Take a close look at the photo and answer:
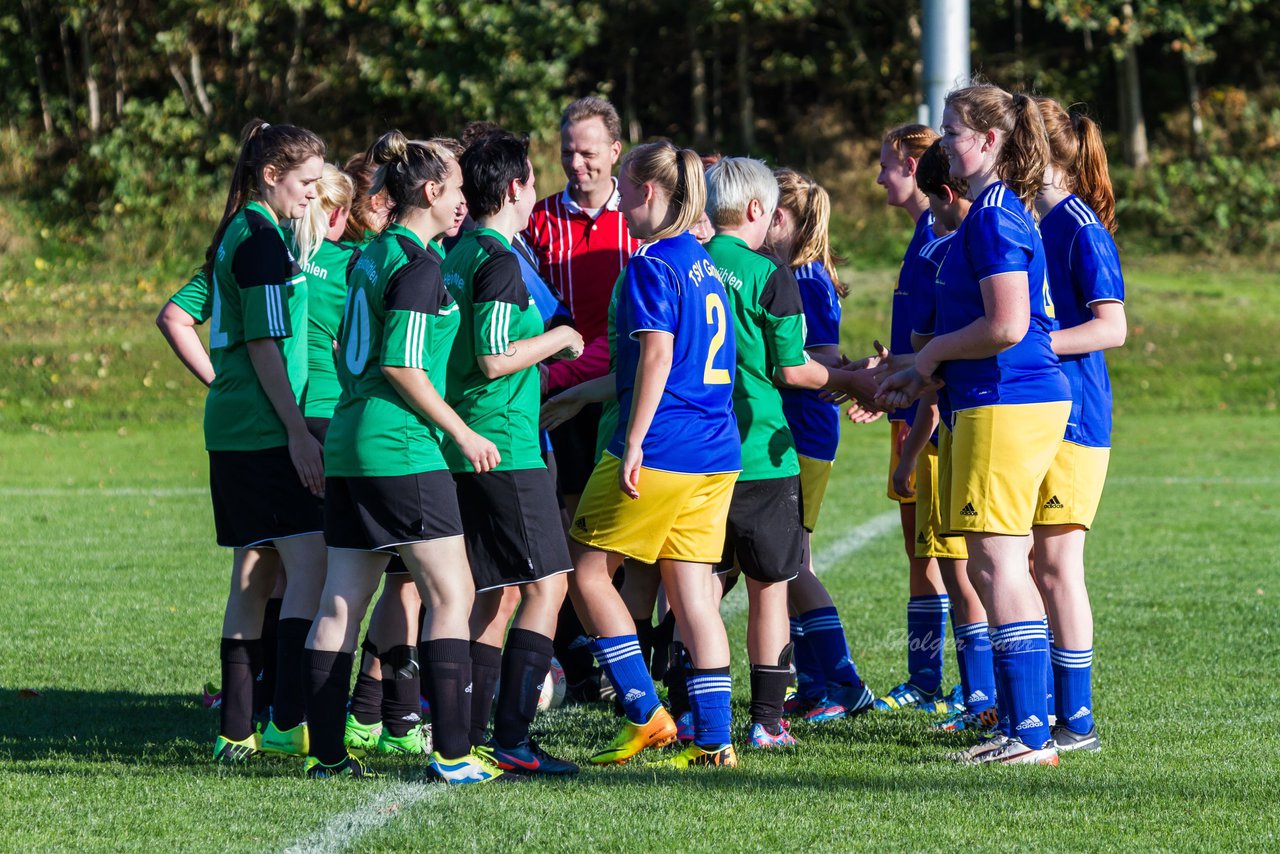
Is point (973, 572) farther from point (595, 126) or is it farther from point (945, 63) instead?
point (945, 63)

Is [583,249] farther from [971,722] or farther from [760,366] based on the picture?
[971,722]

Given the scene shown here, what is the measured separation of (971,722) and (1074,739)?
1.67 feet

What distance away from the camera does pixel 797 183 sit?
17.7ft

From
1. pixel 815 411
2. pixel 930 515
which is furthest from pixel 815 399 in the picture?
pixel 930 515

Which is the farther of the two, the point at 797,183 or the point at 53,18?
the point at 53,18

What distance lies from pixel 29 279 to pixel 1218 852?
21.8 metres

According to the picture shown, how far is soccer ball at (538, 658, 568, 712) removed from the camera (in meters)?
5.65

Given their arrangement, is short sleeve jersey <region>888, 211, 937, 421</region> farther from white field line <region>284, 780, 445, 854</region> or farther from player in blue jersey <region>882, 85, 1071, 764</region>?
white field line <region>284, 780, 445, 854</region>

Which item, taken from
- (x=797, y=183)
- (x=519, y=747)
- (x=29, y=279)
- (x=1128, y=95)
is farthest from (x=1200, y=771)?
(x=1128, y=95)

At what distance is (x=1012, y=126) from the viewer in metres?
4.46

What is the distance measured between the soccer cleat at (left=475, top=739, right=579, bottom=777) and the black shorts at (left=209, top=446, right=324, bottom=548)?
0.88 m

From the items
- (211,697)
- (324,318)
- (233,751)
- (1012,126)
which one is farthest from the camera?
(211,697)

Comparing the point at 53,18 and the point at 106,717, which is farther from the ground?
the point at 53,18

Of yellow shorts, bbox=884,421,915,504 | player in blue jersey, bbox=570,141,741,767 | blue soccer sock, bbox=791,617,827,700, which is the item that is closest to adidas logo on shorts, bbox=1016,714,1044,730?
player in blue jersey, bbox=570,141,741,767
